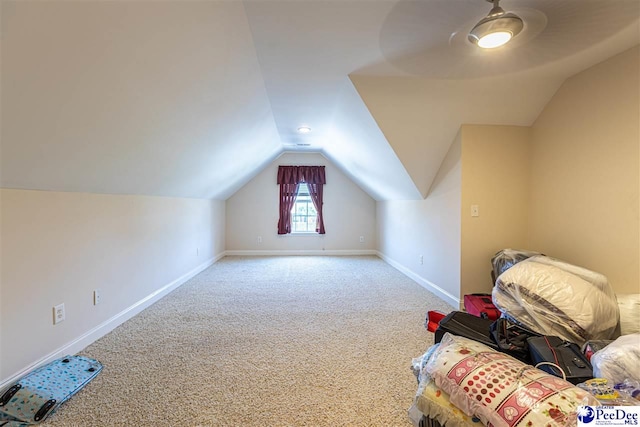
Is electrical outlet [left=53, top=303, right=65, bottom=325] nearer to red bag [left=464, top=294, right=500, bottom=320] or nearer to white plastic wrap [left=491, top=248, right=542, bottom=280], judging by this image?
red bag [left=464, top=294, right=500, bottom=320]

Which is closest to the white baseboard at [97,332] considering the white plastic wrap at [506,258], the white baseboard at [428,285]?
the white baseboard at [428,285]

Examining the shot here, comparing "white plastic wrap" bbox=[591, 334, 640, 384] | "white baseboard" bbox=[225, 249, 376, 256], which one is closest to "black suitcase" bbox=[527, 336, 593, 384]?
"white plastic wrap" bbox=[591, 334, 640, 384]

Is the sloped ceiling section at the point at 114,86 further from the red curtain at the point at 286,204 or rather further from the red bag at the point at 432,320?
the red curtain at the point at 286,204

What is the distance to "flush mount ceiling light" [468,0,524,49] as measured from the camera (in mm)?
1370

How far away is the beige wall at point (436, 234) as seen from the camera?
2.89 m

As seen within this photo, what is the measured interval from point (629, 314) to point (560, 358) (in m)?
0.76

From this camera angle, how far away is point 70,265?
2.01 m

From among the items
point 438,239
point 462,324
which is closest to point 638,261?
point 462,324

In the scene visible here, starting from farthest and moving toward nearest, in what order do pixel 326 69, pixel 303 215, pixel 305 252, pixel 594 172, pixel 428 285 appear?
pixel 303 215 → pixel 305 252 → pixel 428 285 → pixel 326 69 → pixel 594 172

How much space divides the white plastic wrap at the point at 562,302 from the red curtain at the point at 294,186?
14.3 feet

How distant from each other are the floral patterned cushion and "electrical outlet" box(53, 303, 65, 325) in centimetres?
234

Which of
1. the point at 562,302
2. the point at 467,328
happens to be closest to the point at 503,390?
the point at 467,328

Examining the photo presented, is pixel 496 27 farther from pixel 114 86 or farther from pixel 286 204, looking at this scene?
pixel 286 204

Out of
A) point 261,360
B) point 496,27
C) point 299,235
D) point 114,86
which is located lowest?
point 261,360
